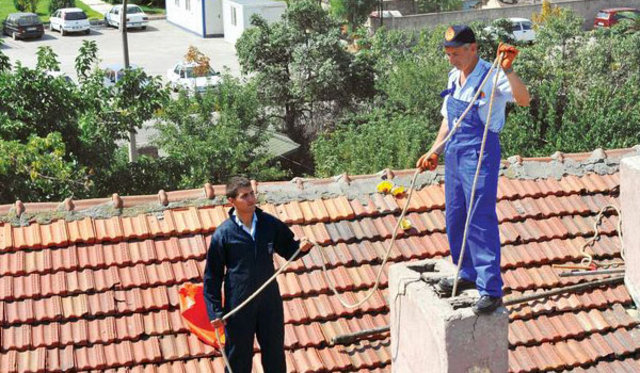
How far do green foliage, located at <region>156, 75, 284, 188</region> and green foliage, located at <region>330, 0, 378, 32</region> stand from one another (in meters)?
18.2

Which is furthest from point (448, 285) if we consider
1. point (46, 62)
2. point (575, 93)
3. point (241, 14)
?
point (241, 14)

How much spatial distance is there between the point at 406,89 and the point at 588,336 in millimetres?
18294

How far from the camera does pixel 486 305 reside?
541 cm

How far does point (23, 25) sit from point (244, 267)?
132 feet

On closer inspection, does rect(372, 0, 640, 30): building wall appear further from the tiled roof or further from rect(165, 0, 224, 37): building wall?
the tiled roof

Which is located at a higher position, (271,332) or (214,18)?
(271,332)

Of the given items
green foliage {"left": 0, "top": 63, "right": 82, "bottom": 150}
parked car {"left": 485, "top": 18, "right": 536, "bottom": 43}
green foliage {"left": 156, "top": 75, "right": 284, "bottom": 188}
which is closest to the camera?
green foliage {"left": 0, "top": 63, "right": 82, "bottom": 150}

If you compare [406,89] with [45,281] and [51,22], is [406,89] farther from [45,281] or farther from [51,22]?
[51,22]

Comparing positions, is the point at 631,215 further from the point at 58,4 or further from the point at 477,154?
the point at 58,4

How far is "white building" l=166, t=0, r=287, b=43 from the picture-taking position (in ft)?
137

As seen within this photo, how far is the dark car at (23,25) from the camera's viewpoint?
142ft

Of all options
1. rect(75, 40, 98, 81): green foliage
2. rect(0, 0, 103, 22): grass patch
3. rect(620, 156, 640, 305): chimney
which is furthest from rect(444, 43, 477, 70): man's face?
rect(0, 0, 103, 22): grass patch

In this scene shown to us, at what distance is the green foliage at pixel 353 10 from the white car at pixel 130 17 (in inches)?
394

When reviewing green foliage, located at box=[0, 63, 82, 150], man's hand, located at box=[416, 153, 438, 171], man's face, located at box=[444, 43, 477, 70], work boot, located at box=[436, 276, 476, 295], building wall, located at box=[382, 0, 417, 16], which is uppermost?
man's face, located at box=[444, 43, 477, 70]
